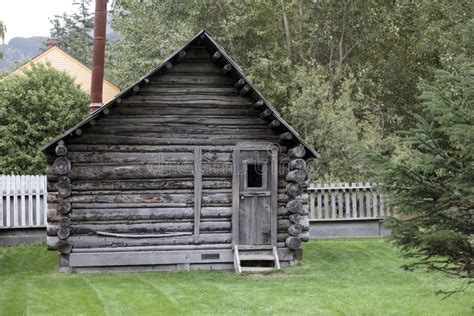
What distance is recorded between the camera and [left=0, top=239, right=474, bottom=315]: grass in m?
12.1

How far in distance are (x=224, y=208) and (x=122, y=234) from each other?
86.2 inches

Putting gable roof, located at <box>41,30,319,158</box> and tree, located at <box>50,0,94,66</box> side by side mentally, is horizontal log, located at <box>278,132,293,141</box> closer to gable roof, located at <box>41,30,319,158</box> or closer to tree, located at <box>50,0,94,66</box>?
gable roof, located at <box>41,30,319,158</box>

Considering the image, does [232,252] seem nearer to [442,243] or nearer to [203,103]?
[203,103]

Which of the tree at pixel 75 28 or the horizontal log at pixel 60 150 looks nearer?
the horizontal log at pixel 60 150

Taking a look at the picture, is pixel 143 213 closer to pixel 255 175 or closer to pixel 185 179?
pixel 185 179

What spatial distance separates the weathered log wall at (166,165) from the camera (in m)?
16.5

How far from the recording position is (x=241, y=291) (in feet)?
46.1

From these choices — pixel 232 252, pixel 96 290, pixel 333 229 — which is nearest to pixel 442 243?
pixel 96 290

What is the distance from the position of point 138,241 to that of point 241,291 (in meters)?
3.56

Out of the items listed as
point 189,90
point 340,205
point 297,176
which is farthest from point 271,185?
point 340,205

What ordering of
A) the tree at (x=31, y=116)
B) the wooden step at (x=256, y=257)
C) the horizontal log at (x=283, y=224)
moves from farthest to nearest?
the tree at (x=31, y=116)
the horizontal log at (x=283, y=224)
the wooden step at (x=256, y=257)

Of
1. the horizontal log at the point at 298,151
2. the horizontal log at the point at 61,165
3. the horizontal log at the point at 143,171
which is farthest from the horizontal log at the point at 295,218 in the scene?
the horizontal log at the point at 61,165

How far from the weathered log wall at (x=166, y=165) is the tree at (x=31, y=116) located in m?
11.2

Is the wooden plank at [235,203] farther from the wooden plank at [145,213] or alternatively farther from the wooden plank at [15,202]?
the wooden plank at [15,202]
